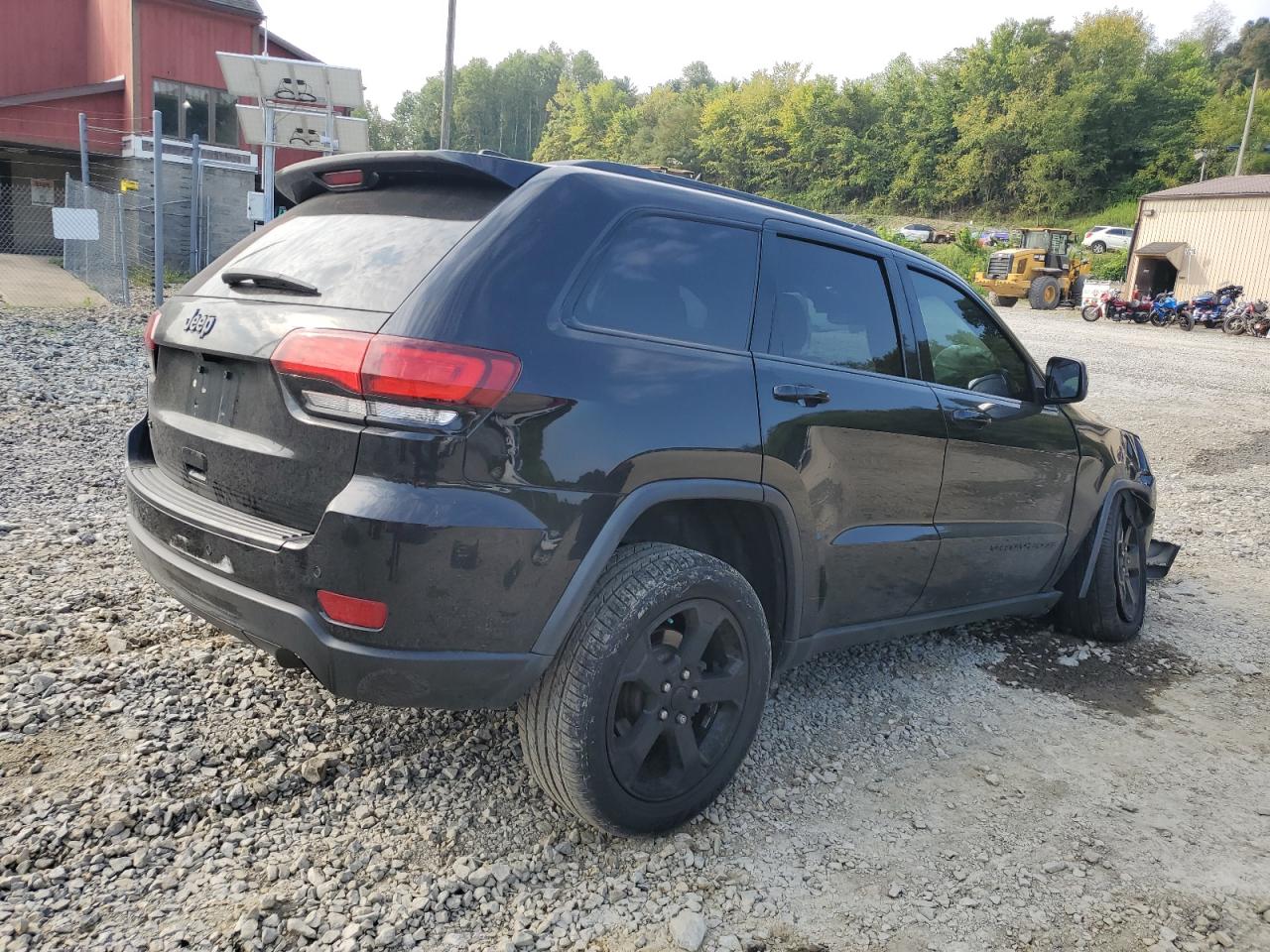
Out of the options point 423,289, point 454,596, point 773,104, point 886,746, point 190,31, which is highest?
point 773,104

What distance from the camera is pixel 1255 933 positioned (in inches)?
101

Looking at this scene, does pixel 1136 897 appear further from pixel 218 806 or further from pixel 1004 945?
pixel 218 806

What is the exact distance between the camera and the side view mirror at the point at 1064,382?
13.4 ft

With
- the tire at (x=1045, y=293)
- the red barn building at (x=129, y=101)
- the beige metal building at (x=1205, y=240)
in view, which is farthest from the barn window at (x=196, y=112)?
the beige metal building at (x=1205, y=240)

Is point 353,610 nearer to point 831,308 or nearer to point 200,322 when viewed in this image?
point 200,322

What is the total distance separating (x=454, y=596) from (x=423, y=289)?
0.75m

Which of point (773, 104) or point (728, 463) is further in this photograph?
point (773, 104)

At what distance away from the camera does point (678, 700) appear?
2734 mm

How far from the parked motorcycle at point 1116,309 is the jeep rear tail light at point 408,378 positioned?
97.4ft

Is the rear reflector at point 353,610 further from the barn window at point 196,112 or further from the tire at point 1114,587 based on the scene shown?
the barn window at point 196,112

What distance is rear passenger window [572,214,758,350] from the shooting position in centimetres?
260

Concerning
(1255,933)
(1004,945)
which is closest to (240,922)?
(1004,945)

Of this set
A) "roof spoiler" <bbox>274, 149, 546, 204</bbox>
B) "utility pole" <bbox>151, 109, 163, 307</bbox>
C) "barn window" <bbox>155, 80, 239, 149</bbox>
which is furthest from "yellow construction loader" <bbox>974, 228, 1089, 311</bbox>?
"roof spoiler" <bbox>274, 149, 546, 204</bbox>

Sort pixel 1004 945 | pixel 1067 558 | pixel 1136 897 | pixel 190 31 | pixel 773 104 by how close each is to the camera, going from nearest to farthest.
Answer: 1. pixel 1004 945
2. pixel 1136 897
3. pixel 1067 558
4. pixel 190 31
5. pixel 773 104
